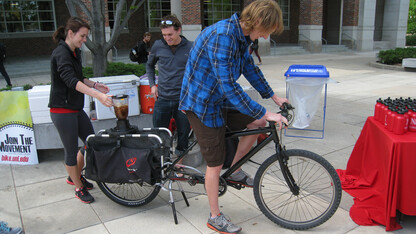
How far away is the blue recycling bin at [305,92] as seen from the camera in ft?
18.6

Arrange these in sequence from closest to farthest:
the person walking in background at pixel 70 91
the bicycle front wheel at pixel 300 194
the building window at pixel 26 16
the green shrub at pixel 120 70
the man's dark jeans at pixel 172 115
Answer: the bicycle front wheel at pixel 300 194 → the person walking in background at pixel 70 91 → the man's dark jeans at pixel 172 115 → the green shrub at pixel 120 70 → the building window at pixel 26 16

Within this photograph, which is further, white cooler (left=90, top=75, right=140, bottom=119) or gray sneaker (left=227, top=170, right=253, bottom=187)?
white cooler (left=90, top=75, right=140, bottom=119)

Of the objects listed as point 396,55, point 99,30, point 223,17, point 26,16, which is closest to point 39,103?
point 99,30

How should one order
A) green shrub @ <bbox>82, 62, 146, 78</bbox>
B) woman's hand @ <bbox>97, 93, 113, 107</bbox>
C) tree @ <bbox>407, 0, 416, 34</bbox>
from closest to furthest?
1. woman's hand @ <bbox>97, 93, 113, 107</bbox>
2. green shrub @ <bbox>82, 62, 146, 78</bbox>
3. tree @ <bbox>407, 0, 416, 34</bbox>

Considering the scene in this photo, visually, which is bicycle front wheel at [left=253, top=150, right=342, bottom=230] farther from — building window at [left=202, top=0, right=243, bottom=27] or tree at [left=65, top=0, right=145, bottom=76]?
building window at [left=202, top=0, right=243, bottom=27]

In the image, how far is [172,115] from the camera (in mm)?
4176

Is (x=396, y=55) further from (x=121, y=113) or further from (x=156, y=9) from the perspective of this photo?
(x=121, y=113)

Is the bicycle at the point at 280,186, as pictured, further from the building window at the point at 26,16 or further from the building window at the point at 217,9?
the building window at the point at 217,9

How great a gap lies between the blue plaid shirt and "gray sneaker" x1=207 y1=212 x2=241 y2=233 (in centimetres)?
86

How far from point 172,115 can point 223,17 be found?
2098 centimetres

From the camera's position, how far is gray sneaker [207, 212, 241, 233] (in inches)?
120

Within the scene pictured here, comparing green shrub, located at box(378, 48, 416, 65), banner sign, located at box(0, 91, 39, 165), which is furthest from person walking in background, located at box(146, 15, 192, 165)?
green shrub, located at box(378, 48, 416, 65)

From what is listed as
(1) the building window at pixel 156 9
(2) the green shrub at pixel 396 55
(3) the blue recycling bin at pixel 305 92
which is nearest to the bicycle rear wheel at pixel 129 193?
(3) the blue recycling bin at pixel 305 92

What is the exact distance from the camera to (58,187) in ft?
13.6
